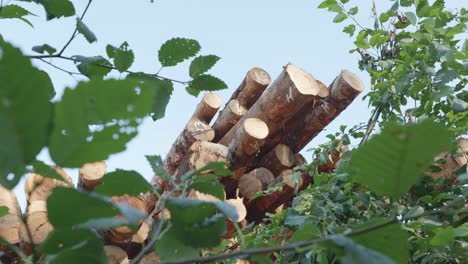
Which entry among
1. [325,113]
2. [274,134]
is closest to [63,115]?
[325,113]

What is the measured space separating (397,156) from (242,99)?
4.06m

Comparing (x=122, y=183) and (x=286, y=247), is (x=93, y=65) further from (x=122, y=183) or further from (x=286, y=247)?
(x=286, y=247)

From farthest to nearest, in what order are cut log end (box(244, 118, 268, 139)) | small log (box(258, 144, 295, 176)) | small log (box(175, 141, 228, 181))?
small log (box(258, 144, 295, 176)) < small log (box(175, 141, 228, 181)) < cut log end (box(244, 118, 268, 139))

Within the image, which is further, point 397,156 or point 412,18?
point 412,18

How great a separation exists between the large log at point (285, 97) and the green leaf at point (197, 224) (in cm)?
320

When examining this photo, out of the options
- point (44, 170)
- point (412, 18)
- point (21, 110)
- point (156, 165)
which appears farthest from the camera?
point (412, 18)

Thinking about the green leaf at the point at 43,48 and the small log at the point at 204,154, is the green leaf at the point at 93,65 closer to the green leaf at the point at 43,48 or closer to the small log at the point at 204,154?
the green leaf at the point at 43,48

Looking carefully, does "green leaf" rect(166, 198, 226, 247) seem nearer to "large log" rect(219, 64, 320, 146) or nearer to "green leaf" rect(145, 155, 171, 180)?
"green leaf" rect(145, 155, 171, 180)

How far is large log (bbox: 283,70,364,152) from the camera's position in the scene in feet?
11.7

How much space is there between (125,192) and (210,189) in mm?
64

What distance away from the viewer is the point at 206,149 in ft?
12.9

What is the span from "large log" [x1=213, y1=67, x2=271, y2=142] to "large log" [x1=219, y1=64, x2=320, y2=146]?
399 millimetres

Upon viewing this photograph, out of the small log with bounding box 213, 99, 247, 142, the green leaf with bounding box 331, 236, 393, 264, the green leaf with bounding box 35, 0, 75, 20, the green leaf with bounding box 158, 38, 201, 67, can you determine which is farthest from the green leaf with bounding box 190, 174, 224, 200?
the small log with bounding box 213, 99, 247, 142

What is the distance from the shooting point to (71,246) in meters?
0.33
